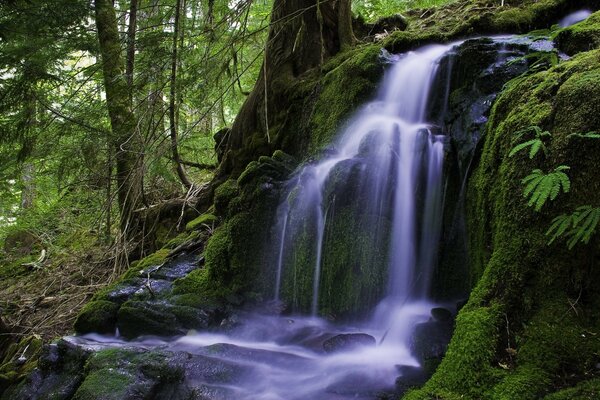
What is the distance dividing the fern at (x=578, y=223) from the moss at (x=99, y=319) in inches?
159

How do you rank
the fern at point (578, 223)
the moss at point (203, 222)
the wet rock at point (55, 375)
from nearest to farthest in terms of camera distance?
the fern at point (578, 223) < the wet rock at point (55, 375) < the moss at point (203, 222)

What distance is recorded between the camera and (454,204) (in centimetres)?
418

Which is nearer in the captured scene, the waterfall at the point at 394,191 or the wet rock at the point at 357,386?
the wet rock at the point at 357,386

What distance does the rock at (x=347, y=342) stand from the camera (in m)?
3.61

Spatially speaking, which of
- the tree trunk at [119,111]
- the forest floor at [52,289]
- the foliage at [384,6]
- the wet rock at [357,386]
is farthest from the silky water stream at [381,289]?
the foliage at [384,6]

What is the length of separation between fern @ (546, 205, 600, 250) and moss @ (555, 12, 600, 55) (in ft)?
8.89

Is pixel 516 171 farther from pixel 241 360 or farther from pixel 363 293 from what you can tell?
pixel 241 360

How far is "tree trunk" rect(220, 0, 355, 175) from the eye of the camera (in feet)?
21.5

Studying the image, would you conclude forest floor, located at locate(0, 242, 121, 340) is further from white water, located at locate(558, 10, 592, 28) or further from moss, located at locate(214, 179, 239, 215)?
white water, located at locate(558, 10, 592, 28)

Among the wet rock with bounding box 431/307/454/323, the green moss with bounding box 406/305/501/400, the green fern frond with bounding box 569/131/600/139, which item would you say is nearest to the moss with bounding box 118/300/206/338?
the wet rock with bounding box 431/307/454/323

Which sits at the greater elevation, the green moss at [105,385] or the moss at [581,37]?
the moss at [581,37]

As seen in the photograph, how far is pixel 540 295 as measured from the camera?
2.55 meters

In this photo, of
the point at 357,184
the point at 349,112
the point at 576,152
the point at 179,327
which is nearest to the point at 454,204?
the point at 357,184

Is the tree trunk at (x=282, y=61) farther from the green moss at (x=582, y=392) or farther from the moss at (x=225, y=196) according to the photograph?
the green moss at (x=582, y=392)
